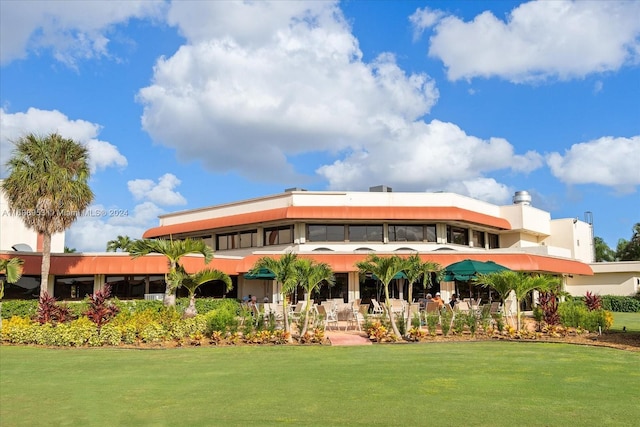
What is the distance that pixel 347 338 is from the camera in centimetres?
1788

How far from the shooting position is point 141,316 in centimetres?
1852

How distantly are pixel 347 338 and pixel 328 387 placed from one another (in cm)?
795

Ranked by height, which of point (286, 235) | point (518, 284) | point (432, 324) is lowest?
point (432, 324)

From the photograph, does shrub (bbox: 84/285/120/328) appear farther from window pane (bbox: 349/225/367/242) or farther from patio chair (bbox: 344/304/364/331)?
window pane (bbox: 349/225/367/242)

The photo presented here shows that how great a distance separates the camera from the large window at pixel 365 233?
35.6m

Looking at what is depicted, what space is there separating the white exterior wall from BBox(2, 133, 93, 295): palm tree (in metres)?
34.3

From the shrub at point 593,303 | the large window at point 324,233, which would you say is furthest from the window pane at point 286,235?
the shrub at point 593,303

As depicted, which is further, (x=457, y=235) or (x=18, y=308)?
(x=457, y=235)

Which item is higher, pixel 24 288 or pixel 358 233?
pixel 358 233

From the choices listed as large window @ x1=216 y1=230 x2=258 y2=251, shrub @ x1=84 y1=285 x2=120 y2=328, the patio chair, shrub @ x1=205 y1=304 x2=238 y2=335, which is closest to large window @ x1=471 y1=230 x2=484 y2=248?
large window @ x1=216 y1=230 x2=258 y2=251

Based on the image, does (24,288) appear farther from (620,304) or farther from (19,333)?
(620,304)

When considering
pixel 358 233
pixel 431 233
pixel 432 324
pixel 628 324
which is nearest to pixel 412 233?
pixel 431 233

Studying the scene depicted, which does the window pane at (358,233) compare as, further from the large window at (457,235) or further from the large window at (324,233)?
the large window at (457,235)

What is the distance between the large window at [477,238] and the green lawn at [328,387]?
2432 cm
